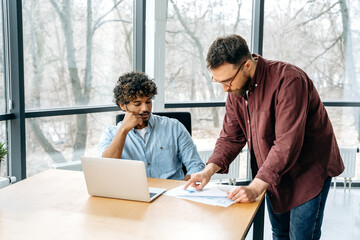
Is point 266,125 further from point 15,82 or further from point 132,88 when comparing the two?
point 15,82

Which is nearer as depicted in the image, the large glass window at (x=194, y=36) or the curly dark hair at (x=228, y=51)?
the curly dark hair at (x=228, y=51)

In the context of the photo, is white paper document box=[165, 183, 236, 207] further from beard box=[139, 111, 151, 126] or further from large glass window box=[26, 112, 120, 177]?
large glass window box=[26, 112, 120, 177]

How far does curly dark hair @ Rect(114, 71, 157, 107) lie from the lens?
2.25 metres

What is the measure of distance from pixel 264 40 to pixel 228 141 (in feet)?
7.97

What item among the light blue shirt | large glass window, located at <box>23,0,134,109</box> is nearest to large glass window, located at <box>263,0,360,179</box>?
large glass window, located at <box>23,0,134,109</box>

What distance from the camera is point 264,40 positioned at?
4.16 m

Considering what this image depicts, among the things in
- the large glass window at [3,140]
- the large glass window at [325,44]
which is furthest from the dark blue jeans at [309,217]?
the large glass window at [325,44]

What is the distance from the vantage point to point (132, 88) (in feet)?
7.36

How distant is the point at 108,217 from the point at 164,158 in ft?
2.65

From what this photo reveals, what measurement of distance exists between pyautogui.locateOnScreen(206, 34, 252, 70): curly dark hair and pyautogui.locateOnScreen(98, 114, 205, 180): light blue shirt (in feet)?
2.53

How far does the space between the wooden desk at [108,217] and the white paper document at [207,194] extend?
0.04 metres

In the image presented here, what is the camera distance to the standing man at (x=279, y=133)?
1629mm

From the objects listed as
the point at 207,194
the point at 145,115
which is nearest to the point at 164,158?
the point at 145,115

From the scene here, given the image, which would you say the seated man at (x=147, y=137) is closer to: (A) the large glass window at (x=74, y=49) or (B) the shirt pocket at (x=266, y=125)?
(B) the shirt pocket at (x=266, y=125)
